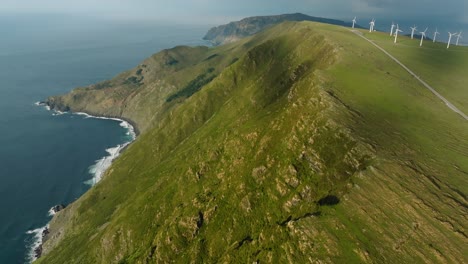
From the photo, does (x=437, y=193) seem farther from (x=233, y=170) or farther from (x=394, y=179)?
(x=233, y=170)

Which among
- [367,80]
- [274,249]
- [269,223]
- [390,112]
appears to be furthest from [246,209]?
[367,80]

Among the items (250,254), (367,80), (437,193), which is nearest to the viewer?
(437,193)

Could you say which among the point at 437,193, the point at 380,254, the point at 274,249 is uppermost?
the point at 437,193

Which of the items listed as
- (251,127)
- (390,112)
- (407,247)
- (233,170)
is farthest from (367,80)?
(407,247)

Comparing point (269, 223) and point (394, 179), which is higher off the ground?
point (394, 179)

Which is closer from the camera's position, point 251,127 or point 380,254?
point 380,254

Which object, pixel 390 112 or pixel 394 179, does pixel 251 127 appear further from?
pixel 394 179

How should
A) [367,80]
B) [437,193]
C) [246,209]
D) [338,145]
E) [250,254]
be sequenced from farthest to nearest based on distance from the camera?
[367,80]
[246,209]
[338,145]
[250,254]
[437,193]

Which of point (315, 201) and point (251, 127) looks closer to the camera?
point (315, 201)

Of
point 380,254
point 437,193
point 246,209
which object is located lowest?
point 246,209
